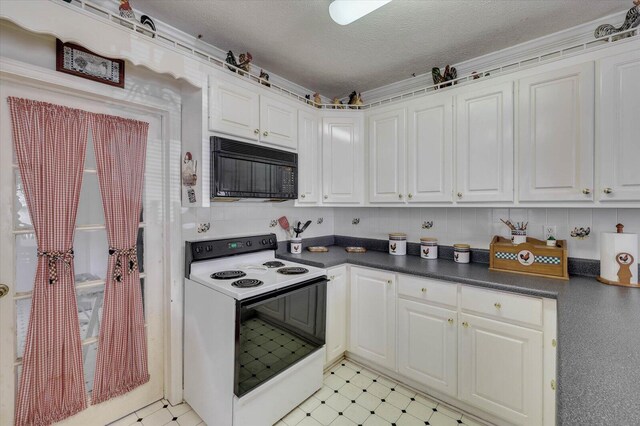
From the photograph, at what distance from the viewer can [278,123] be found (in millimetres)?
2156

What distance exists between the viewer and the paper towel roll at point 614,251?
1.55m

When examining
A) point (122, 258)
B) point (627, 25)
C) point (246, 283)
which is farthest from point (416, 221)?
point (122, 258)

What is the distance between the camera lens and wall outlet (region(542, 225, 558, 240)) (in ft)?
6.35

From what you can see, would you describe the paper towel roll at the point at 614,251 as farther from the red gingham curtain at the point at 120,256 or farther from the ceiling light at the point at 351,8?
the red gingham curtain at the point at 120,256

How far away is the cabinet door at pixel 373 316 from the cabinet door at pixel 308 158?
758mm

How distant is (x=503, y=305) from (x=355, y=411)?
1.15 metres

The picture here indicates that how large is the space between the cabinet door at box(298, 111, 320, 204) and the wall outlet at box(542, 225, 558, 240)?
5.70 ft

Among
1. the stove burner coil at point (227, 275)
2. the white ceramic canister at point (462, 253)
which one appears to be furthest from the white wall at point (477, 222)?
the stove burner coil at point (227, 275)

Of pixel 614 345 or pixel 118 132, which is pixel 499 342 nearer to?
pixel 614 345


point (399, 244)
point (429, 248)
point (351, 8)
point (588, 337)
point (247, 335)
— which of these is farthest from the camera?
point (399, 244)

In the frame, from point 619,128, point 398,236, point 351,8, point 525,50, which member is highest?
point 525,50

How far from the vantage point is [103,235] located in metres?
1.65

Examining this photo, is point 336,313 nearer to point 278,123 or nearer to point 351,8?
point 278,123

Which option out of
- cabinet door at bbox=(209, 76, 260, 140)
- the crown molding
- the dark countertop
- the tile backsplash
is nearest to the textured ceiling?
the crown molding
